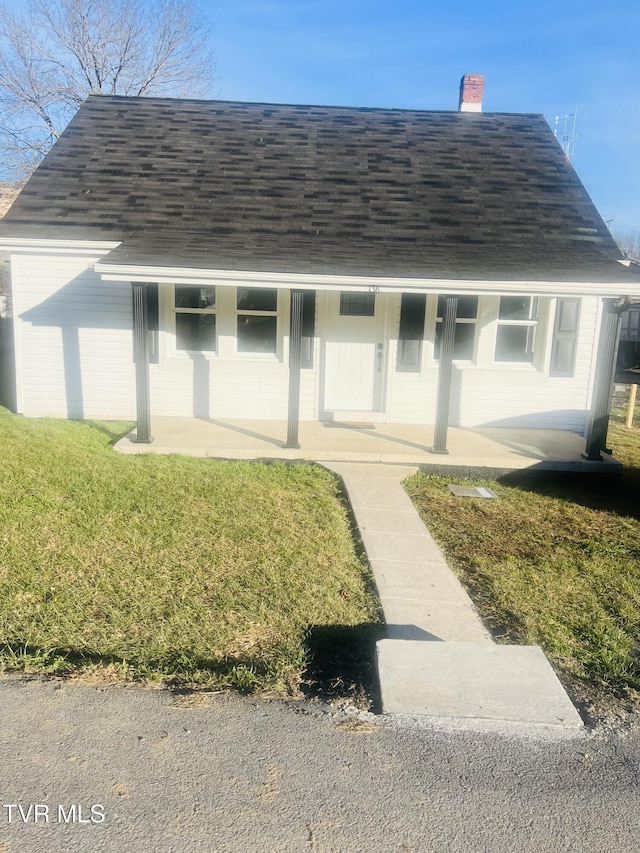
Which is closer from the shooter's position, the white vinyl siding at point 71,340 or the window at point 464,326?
the white vinyl siding at point 71,340

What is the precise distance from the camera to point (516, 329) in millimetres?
9461

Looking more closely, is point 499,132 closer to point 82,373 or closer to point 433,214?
point 433,214

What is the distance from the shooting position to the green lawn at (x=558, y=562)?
3637mm

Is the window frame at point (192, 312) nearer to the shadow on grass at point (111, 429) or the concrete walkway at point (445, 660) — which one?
the shadow on grass at point (111, 429)

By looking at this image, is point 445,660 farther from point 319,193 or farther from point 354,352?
point 319,193

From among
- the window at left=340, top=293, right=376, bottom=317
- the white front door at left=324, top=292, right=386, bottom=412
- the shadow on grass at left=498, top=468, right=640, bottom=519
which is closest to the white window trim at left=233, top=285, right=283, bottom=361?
the white front door at left=324, top=292, right=386, bottom=412

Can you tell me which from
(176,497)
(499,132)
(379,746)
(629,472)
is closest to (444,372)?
(629,472)

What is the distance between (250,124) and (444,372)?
6.99 metres

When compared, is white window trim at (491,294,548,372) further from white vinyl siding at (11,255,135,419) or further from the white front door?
white vinyl siding at (11,255,135,419)

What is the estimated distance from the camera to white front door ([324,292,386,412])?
9375mm

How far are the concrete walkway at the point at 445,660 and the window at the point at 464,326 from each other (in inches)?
198

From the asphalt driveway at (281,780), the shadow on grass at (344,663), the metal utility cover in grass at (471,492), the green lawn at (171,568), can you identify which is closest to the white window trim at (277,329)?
the green lawn at (171,568)

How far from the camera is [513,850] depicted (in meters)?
2.18

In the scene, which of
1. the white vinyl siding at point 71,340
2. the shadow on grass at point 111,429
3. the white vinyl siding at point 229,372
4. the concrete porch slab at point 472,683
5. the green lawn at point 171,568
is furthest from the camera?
the white vinyl siding at point 229,372
